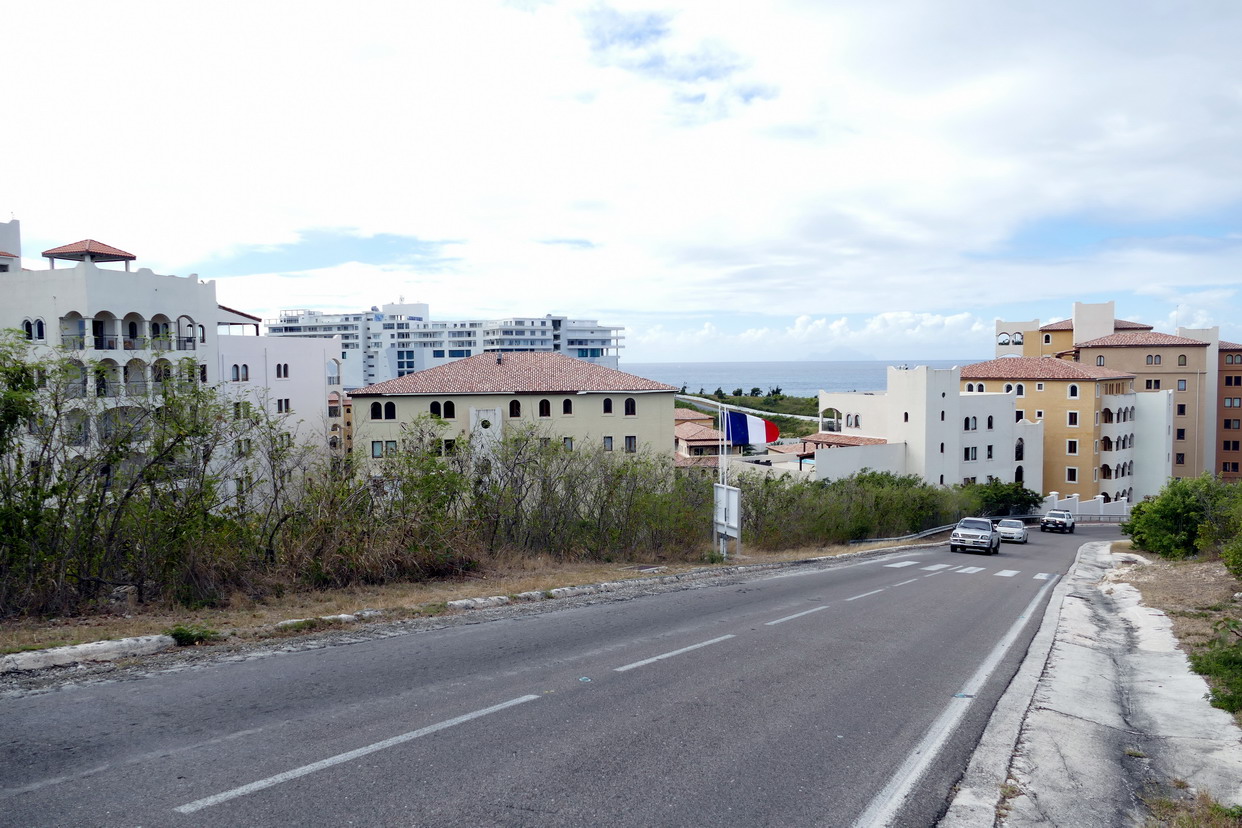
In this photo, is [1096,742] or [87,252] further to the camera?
[87,252]

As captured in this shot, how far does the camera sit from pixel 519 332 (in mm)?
153250

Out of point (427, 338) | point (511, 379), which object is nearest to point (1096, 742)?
point (511, 379)

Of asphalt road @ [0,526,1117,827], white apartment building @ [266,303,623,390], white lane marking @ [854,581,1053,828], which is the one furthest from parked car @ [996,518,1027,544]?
white apartment building @ [266,303,623,390]

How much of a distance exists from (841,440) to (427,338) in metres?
101

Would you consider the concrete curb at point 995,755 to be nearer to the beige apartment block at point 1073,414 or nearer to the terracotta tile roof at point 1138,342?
the beige apartment block at point 1073,414

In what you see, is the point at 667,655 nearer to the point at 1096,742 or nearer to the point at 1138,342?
the point at 1096,742

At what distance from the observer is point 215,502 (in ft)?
39.2

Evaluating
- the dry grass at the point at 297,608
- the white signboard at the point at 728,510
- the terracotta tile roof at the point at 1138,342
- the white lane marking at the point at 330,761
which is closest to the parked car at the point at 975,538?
the white signboard at the point at 728,510

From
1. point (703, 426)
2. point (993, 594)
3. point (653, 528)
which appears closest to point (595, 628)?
point (653, 528)

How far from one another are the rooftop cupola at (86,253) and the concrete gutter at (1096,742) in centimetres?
4898

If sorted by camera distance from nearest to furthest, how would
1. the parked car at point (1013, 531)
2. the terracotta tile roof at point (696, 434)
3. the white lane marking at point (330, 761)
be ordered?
the white lane marking at point (330, 761)
the parked car at point (1013, 531)
the terracotta tile roof at point (696, 434)

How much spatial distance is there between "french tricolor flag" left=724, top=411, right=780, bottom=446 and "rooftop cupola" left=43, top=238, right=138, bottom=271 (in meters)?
37.1

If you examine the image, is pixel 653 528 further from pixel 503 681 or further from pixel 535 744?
pixel 535 744

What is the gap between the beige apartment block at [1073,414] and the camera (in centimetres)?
7725
